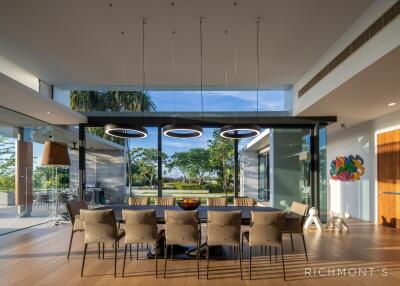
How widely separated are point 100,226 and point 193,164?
189 inches

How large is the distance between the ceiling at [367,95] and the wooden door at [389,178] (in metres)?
0.71

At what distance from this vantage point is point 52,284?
3928mm

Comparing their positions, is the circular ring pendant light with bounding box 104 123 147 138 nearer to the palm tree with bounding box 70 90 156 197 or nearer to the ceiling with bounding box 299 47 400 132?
the palm tree with bounding box 70 90 156 197

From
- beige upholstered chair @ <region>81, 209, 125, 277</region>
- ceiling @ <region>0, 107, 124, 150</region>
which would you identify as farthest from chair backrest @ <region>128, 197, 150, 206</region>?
ceiling @ <region>0, 107, 124, 150</region>

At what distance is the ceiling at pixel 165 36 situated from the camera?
447cm

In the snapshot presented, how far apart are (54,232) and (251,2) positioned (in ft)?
20.6

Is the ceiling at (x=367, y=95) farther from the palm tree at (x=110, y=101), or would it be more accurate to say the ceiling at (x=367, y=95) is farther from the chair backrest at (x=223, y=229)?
the palm tree at (x=110, y=101)

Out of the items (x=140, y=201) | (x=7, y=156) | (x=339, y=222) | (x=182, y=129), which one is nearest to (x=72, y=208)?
(x=140, y=201)

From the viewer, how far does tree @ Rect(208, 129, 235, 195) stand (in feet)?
30.0

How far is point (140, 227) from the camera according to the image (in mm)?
4449

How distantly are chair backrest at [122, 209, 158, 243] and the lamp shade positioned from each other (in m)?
3.57

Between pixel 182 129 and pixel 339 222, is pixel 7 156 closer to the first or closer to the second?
pixel 182 129

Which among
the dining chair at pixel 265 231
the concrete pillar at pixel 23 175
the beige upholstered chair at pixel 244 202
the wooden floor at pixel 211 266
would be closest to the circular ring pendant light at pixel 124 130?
the wooden floor at pixel 211 266

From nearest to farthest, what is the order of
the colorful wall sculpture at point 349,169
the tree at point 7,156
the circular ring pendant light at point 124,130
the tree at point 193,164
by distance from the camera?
the circular ring pendant light at point 124,130, the tree at point 7,156, the colorful wall sculpture at point 349,169, the tree at point 193,164
